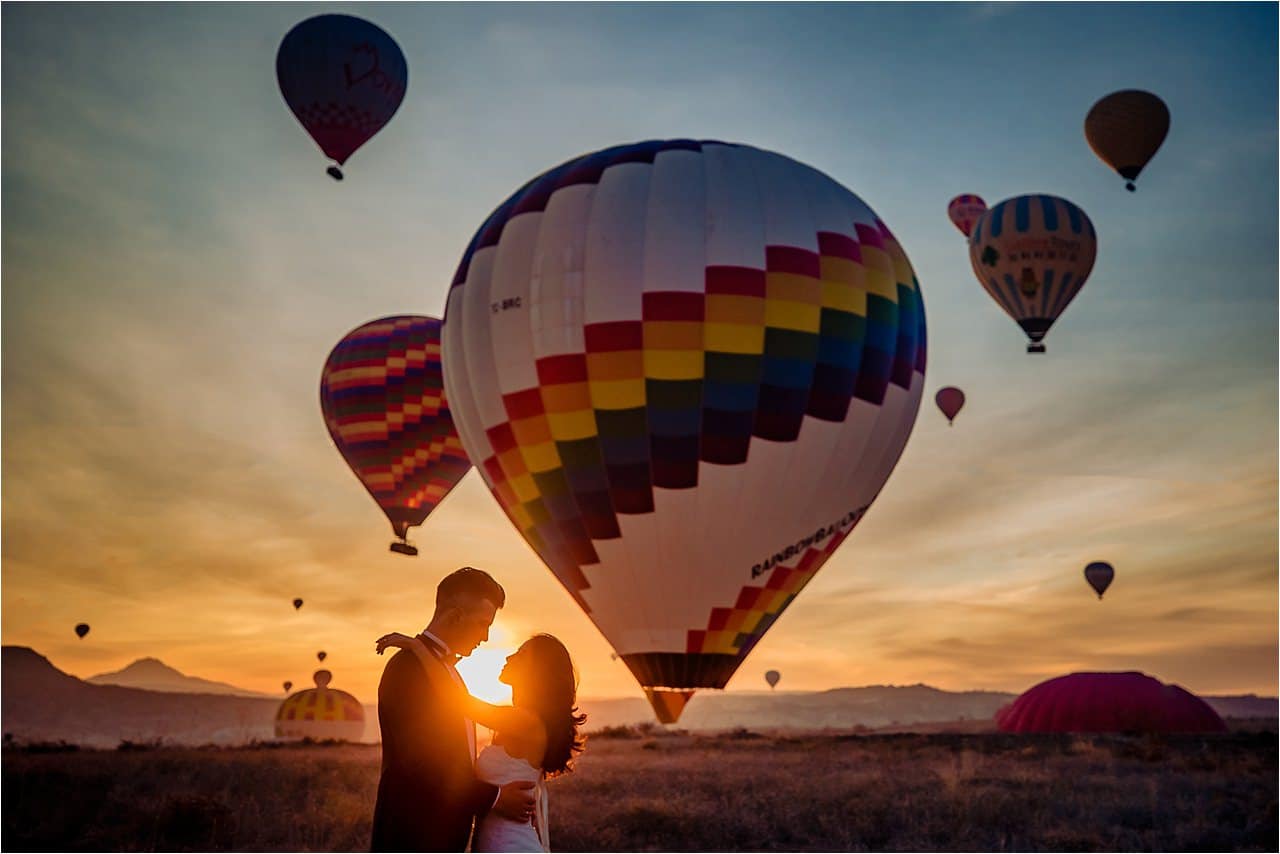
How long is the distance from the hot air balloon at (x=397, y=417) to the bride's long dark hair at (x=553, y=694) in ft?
89.3

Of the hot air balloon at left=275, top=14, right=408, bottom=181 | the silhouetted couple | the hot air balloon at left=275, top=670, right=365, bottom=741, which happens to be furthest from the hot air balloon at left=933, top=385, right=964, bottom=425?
the silhouetted couple

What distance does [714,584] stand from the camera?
18359mm

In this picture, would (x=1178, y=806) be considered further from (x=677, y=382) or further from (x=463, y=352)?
(x=463, y=352)

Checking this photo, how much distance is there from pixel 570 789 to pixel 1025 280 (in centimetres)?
1889

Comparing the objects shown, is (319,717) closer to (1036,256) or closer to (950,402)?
(950,402)

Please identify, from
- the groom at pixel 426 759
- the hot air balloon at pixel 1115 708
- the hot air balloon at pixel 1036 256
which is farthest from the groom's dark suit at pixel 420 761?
the hot air balloon at pixel 1115 708

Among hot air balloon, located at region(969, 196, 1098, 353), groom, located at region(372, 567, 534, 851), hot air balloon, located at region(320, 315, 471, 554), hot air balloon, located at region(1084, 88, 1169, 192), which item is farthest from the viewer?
hot air balloon, located at region(1084, 88, 1169, 192)

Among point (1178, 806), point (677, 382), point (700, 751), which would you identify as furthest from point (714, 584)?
point (700, 751)

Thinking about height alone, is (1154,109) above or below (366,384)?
above

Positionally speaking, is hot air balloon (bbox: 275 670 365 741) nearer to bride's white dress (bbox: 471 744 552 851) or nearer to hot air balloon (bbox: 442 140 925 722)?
hot air balloon (bbox: 442 140 925 722)

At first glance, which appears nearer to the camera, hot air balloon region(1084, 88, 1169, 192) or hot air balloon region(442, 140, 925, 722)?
hot air balloon region(442, 140, 925, 722)

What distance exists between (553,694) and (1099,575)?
170 ft

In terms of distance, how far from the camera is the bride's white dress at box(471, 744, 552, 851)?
453cm

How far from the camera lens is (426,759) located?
4.36 meters
